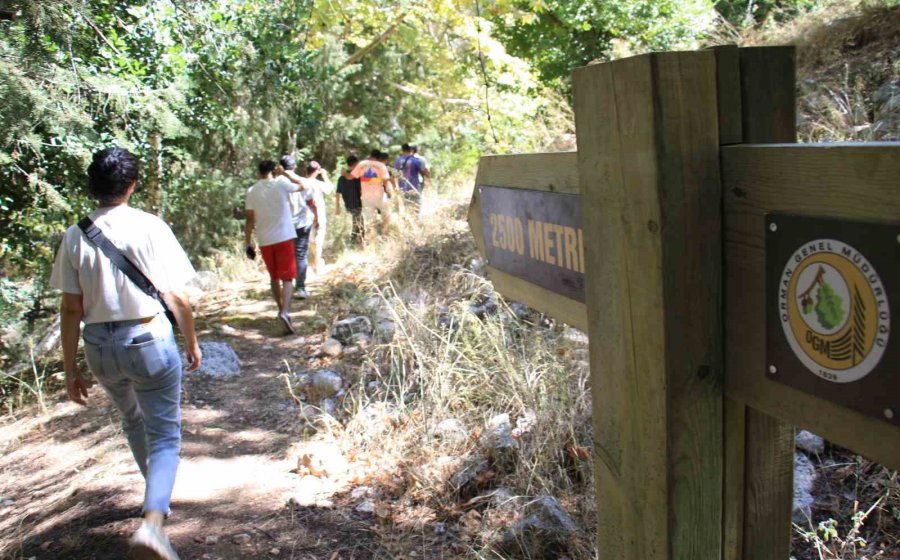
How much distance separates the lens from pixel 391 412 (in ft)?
14.3

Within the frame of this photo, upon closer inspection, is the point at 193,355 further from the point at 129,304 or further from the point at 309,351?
the point at 309,351

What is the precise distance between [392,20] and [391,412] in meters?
7.65

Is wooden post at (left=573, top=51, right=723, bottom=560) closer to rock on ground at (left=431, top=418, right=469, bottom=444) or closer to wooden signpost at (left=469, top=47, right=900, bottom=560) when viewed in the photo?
wooden signpost at (left=469, top=47, right=900, bottom=560)

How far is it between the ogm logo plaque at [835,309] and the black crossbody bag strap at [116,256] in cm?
295

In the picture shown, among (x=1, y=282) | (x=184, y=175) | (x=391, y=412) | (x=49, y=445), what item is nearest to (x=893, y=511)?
(x=391, y=412)

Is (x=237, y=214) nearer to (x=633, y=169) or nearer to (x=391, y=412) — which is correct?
(x=391, y=412)

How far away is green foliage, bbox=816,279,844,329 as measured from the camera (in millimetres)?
866

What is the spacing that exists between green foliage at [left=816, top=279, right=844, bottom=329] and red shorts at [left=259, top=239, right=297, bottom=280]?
6823mm

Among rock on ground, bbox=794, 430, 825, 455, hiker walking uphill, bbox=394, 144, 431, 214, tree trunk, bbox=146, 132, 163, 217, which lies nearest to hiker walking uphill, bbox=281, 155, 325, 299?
tree trunk, bbox=146, 132, 163, 217

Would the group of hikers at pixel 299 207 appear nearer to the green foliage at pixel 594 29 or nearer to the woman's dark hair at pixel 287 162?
the woman's dark hair at pixel 287 162

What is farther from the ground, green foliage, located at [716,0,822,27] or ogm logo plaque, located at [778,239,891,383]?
green foliage, located at [716,0,822,27]

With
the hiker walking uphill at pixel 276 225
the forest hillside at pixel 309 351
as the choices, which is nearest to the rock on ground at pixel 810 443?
the forest hillside at pixel 309 351

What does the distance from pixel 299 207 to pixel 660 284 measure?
24.2ft

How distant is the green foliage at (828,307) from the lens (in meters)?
0.87
